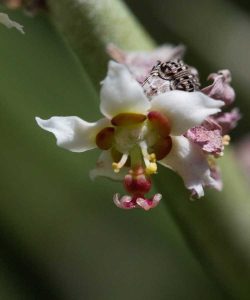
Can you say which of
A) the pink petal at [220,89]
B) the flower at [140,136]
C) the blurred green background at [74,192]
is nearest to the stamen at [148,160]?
the flower at [140,136]

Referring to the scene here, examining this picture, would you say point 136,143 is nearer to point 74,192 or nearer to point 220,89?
point 220,89

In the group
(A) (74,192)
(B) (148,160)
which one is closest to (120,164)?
(B) (148,160)

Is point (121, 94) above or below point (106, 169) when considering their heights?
above

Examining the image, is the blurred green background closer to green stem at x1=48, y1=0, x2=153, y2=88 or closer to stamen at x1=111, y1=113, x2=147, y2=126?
green stem at x1=48, y1=0, x2=153, y2=88

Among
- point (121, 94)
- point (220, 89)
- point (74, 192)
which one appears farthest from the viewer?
point (74, 192)

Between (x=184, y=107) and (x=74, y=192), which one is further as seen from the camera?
(x=74, y=192)

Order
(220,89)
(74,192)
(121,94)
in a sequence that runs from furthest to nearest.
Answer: (74,192), (220,89), (121,94)

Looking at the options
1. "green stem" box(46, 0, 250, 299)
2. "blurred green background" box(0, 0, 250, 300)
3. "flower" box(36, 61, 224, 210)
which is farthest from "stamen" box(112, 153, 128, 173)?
"blurred green background" box(0, 0, 250, 300)

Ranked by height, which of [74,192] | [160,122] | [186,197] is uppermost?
[160,122]
